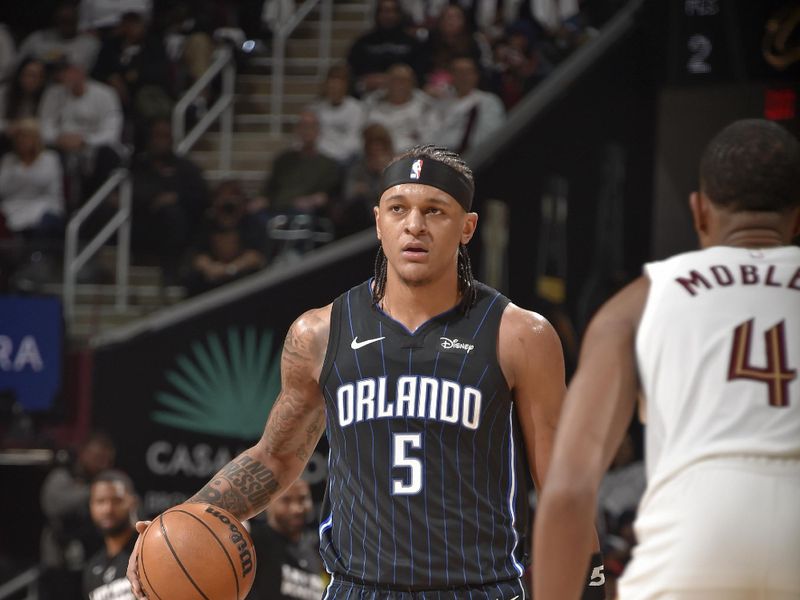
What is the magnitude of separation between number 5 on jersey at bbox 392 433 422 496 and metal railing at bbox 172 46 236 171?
7542 millimetres

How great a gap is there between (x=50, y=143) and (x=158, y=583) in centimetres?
745

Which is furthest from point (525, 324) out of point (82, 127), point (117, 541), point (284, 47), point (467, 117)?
point (284, 47)

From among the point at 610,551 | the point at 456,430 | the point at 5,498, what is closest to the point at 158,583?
the point at 456,430

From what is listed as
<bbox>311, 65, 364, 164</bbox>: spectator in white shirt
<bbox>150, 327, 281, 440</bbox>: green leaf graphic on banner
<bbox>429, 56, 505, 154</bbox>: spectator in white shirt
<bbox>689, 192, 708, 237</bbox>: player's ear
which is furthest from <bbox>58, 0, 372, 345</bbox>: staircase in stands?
<bbox>689, 192, 708, 237</bbox>: player's ear

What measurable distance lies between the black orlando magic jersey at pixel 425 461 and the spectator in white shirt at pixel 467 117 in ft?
19.3

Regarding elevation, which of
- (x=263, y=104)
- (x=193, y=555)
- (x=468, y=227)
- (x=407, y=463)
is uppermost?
(x=263, y=104)

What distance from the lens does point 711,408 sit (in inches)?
96.0

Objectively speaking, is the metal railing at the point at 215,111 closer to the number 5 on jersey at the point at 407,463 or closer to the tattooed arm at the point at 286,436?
the tattooed arm at the point at 286,436

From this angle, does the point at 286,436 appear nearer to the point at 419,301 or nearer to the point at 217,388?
the point at 419,301

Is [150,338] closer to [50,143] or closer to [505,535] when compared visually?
[50,143]

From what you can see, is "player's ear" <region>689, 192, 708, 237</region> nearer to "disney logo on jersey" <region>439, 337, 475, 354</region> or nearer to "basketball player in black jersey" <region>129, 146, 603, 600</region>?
"basketball player in black jersey" <region>129, 146, 603, 600</region>

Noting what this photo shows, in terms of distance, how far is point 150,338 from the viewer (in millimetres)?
9164

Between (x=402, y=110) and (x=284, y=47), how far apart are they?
94.4 inches

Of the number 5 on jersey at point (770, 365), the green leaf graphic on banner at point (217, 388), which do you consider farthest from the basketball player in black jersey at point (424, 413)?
the green leaf graphic on banner at point (217, 388)
